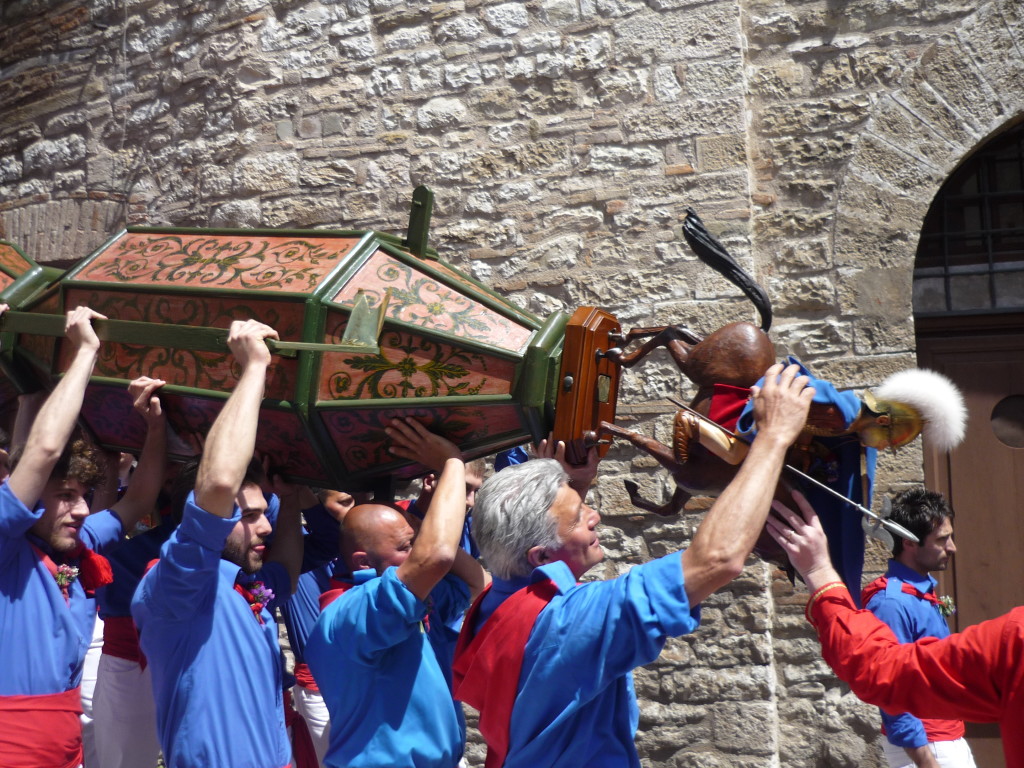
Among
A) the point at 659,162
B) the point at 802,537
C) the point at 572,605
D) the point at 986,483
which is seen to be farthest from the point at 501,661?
the point at 986,483

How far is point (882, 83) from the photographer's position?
4.70 metres

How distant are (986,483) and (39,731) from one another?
4047 mm

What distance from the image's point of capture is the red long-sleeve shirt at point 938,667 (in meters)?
1.83

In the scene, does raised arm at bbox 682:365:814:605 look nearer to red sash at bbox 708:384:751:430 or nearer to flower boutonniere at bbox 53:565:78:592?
red sash at bbox 708:384:751:430

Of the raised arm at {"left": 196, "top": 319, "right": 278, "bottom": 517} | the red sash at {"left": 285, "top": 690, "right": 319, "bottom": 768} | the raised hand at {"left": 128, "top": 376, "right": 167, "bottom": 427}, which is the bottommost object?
the red sash at {"left": 285, "top": 690, "right": 319, "bottom": 768}

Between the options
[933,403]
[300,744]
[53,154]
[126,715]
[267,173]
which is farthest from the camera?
[53,154]

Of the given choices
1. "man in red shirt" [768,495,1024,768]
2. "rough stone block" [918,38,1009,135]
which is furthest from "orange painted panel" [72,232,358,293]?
"rough stone block" [918,38,1009,135]

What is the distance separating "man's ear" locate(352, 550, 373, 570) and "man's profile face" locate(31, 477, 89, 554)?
0.77 m

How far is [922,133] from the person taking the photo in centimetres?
466

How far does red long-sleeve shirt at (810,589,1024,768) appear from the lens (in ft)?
6.00

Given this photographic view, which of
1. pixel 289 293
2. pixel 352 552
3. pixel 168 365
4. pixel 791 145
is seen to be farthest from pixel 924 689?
pixel 791 145

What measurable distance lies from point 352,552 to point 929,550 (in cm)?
214

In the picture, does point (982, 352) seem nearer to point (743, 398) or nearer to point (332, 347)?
point (743, 398)

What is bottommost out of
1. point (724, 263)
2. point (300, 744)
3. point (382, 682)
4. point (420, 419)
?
point (300, 744)
